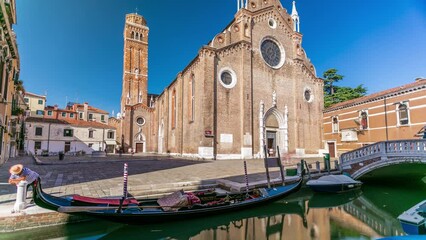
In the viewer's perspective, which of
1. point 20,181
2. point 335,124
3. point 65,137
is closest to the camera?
point 20,181

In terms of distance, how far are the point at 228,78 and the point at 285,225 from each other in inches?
614

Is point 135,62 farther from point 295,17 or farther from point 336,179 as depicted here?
point 336,179

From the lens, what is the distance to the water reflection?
193 inches

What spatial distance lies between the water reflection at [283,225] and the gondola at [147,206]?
0.85ft

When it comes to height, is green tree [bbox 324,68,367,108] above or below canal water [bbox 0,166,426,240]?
above

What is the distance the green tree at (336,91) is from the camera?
29.4 m

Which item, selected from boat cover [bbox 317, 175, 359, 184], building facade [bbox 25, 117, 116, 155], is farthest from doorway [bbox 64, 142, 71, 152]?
boat cover [bbox 317, 175, 359, 184]

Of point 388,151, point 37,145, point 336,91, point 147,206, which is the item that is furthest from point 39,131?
point 336,91

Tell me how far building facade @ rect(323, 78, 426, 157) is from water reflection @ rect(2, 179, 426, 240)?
9239 mm

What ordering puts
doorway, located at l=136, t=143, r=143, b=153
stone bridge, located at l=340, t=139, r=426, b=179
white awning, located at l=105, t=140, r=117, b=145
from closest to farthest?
stone bridge, located at l=340, t=139, r=426, b=179
white awning, located at l=105, t=140, r=117, b=145
doorway, located at l=136, t=143, r=143, b=153

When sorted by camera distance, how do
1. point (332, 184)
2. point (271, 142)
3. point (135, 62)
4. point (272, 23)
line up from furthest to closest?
point (135, 62)
point (272, 23)
point (271, 142)
point (332, 184)

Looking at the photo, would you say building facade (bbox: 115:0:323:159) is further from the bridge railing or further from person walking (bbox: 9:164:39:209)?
person walking (bbox: 9:164:39:209)

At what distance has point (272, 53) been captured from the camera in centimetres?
2280

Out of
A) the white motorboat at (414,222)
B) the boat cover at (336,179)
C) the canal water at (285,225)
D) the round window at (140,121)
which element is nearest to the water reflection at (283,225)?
the canal water at (285,225)
